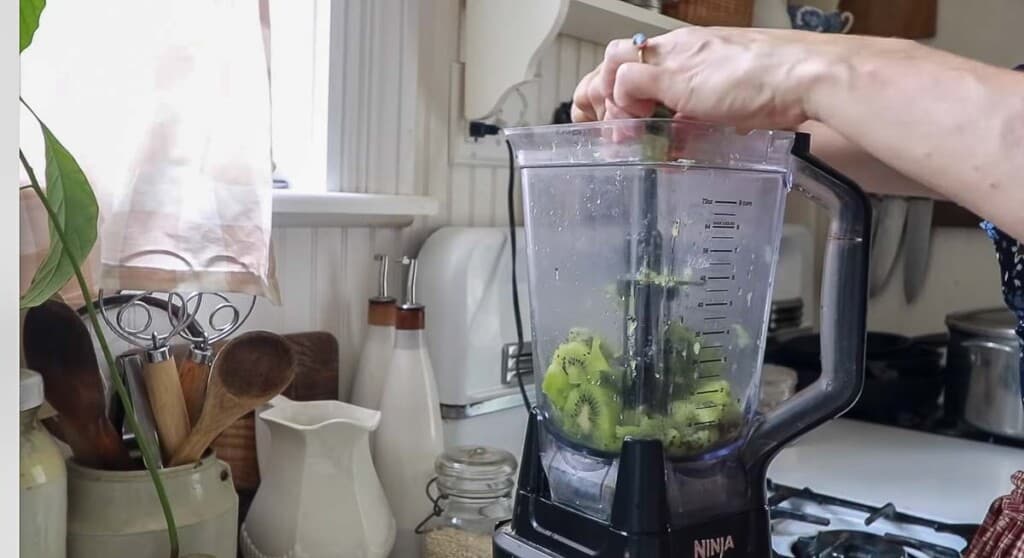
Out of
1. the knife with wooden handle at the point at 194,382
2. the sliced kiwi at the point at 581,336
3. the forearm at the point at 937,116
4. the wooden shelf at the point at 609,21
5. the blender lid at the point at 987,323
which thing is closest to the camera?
the forearm at the point at 937,116

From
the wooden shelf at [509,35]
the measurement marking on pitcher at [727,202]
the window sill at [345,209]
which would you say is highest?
the wooden shelf at [509,35]

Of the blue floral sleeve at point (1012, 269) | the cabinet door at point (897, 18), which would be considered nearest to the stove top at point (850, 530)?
the blue floral sleeve at point (1012, 269)

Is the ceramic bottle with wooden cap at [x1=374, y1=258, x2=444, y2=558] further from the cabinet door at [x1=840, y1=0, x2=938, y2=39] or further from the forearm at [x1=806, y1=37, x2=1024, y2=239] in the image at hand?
the cabinet door at [x1=840, y1=0, x2=938, y2=39]

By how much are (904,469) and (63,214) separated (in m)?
1.15

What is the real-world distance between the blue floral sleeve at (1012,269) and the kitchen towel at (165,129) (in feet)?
2.38

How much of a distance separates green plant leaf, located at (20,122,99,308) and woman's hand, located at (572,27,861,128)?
1.20 ft

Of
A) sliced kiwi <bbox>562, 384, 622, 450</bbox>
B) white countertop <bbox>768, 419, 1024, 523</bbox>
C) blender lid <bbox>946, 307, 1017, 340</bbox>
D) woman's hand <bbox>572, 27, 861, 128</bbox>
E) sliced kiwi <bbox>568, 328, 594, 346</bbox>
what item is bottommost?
white countertop <bbox>768, 419, 1024, 523</bbox>

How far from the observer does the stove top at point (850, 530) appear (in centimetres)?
99

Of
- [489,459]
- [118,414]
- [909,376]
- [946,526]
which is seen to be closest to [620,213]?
[489,459]

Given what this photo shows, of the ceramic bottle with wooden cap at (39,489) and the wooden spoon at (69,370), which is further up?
the wooden spoon at (69,370)

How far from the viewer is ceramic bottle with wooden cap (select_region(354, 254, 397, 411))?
40.8 inches

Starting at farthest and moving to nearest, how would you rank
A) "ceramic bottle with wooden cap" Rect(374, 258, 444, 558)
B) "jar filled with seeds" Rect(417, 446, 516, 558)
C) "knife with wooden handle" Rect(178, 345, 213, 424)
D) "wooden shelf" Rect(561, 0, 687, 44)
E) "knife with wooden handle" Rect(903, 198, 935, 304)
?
"knife with wooden handle" Rect(903, 198, 935, 304) → "wooden shelf" Rect(561, 0, 687, 44) → "ceramic bottle with wooden cap" Rect(374, 258, 444, 558) → "jar filled with seeds" Rect(417, 446, 516, 558) → "knife with wooden handle" Rect(178, 345, 213, 424)

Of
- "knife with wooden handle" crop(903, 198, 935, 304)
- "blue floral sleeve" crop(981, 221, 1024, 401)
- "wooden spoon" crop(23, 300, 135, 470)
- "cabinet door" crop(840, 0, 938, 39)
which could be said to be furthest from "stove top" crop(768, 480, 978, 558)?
"cabinet door" crop(840, 0, 938, 39)

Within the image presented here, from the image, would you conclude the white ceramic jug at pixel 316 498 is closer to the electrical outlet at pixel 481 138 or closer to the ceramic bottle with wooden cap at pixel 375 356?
the ceramic bottle with wooden cap at pixel 375 356
